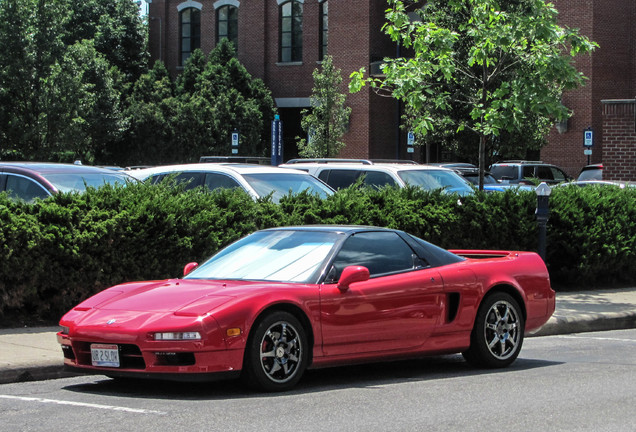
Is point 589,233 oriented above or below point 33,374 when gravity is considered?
above

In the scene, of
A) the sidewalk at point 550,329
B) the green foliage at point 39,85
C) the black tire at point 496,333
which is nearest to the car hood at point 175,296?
the sidewalk at point 550,329

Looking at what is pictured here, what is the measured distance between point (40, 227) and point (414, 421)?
6078 mm

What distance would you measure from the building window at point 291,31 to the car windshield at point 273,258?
4164cm

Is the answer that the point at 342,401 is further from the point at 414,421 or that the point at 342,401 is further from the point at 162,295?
the point at 162,295

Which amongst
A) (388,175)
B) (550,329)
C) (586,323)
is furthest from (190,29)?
(550,329)

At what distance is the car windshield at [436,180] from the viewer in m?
19.1

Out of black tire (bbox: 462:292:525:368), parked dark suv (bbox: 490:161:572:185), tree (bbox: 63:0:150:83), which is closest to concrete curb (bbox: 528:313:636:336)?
black tire (bbox: 462:292:525:368)

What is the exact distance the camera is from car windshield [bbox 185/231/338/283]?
28.2ft

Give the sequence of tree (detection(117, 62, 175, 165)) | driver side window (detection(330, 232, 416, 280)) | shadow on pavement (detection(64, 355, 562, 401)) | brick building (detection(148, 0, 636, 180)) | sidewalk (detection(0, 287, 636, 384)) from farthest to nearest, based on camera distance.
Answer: tree (detection(117, 62, 175, 165)), brick building (detection(148, 0, 636, 180)), sidewalk (detection(0, 287, 636, 384)), driver side window (detection(330, 232, 416, 280)), shadow on pavement (detection(64, 355, 562, 401))

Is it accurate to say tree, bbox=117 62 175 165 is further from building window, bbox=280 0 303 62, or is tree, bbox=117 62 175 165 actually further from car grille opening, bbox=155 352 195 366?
car grille opening, bbox=155 352 195 366

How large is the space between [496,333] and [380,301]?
154 centimetres

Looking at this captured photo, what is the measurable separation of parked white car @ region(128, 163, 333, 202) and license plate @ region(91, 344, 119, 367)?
7.52 metres

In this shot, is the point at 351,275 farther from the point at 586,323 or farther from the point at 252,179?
the point at 252,179

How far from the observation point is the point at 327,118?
142 ft
